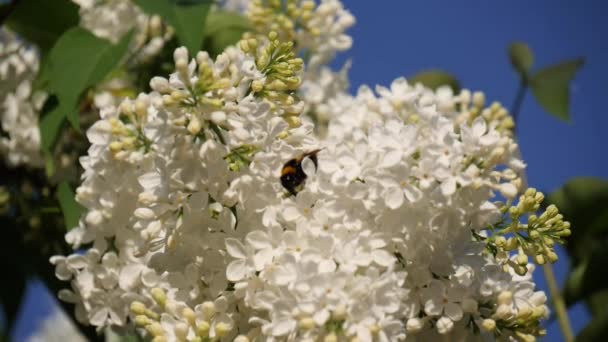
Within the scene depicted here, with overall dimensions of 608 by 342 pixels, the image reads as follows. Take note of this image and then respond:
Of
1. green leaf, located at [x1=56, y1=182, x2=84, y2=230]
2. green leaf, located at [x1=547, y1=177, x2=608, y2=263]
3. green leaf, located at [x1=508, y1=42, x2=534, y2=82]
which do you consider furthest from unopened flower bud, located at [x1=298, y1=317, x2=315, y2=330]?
green leaf, located at [x1=508, y1=42, x2=534, y2=82]

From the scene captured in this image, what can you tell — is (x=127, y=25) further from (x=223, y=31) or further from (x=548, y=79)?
(x=548, y=79)

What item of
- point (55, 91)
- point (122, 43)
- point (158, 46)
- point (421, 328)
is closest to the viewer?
point (421, 328)

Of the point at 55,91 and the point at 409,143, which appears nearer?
the point at 409,143

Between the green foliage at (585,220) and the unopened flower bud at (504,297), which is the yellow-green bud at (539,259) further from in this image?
the green foliage at (585,220)

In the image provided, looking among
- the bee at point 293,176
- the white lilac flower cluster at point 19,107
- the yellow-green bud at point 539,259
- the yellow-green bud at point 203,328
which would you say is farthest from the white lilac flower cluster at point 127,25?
the yellow-green bud at point 539,259

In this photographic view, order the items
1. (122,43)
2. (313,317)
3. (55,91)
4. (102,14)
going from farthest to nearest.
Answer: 1. (102,14)
2. (122,43)
3. (55,91)
4. (313,317)

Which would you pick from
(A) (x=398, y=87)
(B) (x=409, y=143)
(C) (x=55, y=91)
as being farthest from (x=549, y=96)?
(C) (x=55, y=91)

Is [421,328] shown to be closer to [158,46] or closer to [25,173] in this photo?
[158,46]
